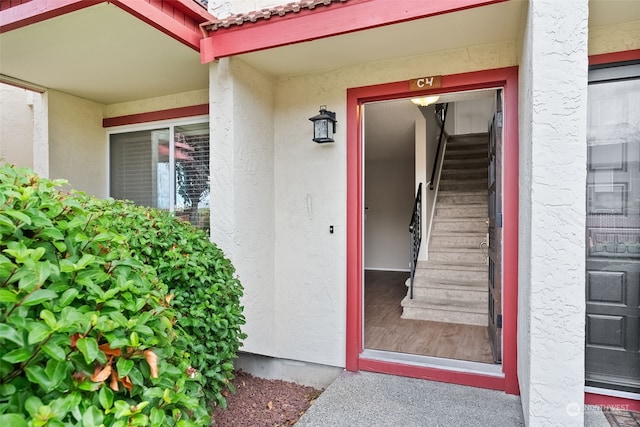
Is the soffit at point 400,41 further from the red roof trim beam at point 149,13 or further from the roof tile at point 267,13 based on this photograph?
the red roof trim beam at point 149,13

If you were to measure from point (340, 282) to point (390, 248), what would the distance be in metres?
5.50

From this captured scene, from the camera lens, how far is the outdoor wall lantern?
3.31m

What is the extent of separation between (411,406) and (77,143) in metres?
4.68

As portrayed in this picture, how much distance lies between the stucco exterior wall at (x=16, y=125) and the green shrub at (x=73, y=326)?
5081 millimetres

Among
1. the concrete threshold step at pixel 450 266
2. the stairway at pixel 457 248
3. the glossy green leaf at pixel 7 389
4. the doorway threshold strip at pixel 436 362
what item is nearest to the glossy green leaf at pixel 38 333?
the glossy green leaf at pixel 7 389

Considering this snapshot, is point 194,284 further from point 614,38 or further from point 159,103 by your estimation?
point 614,38

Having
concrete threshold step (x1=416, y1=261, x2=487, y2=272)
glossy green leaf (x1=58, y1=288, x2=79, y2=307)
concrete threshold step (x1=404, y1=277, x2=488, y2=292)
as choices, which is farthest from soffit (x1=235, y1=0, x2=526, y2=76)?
concrete threshold step (x1=416, y1=261, x2=487, y2=272)

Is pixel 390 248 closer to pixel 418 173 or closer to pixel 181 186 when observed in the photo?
pixel 418 173

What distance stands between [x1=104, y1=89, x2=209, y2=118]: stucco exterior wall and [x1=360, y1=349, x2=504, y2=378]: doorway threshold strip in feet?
10.6

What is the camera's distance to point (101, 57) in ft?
10.8

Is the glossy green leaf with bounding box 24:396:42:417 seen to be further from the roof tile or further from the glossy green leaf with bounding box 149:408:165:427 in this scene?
the roof tile

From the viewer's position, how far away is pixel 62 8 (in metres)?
2.43

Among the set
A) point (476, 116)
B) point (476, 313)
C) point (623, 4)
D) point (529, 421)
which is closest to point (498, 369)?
point (529, 421)

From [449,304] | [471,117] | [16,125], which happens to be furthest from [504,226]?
[16,125]
